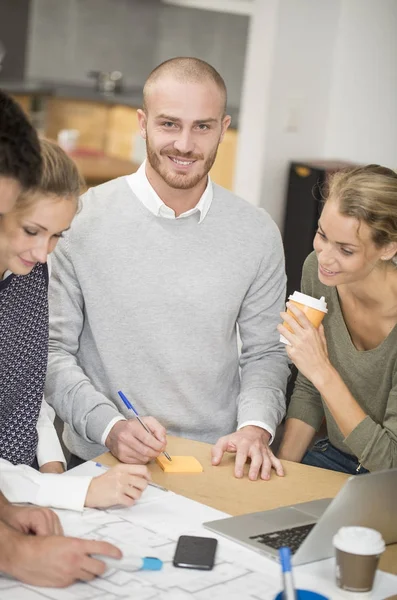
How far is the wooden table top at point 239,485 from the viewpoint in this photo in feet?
6.35

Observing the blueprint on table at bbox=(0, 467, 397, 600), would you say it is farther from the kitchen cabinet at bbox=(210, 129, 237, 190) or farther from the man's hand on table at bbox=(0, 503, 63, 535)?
the kitchen cabinet at bbox=(210, 129, 237, 190)

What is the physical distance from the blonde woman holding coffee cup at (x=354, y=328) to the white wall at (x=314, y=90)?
10.6 feet

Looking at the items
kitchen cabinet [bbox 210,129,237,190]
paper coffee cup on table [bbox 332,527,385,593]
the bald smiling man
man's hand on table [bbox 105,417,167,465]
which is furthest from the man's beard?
kitchen cabinet [bbox 210,129,237,190]

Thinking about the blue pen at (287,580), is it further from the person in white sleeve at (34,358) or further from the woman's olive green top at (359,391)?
the woman's olive green top at (359,391)

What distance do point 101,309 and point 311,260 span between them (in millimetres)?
563

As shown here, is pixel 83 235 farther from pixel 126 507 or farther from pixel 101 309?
pixel 126 507

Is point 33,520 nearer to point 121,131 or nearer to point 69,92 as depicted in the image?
point 121,131

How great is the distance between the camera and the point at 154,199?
250cm

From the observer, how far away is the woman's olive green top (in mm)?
2221

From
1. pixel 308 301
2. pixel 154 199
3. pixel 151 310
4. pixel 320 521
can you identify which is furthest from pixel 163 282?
pixel 320 521

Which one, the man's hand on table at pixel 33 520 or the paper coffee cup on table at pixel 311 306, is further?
the paper coffee cup on table at pixel 311 306

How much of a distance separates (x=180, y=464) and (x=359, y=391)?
1.84 feet

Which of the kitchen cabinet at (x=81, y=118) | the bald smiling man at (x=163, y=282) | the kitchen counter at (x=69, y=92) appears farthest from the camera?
the kitchen cabinet at (x=81, y=118)

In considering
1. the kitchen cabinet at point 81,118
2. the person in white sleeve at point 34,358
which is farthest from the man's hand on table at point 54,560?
the kitchen cabinet at point 81,118
